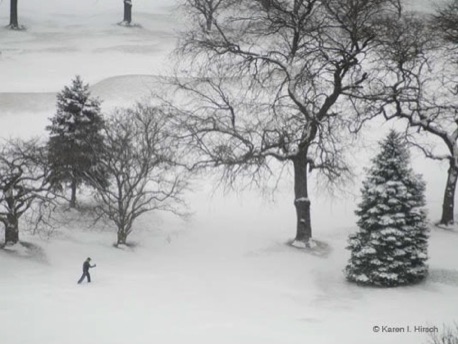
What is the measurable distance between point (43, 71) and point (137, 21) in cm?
1903

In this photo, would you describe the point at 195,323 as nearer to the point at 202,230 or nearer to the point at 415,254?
the point at 415,254

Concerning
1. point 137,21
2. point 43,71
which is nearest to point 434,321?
point 43,71

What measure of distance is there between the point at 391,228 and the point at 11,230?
1552cm

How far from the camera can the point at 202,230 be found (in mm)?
26234

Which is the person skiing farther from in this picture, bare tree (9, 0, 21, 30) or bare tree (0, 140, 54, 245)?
bare tree (9, 0, 21, 30)

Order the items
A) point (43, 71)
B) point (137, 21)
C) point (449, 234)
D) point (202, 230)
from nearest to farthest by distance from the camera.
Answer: point (449, 234)
point (202, 230)
point (43, 71)
point (137, 21)

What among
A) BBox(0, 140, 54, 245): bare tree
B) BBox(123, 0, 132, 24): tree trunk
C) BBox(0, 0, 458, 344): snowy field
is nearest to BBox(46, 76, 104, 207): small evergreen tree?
BBox(0, 140, 54, 245): bare tree

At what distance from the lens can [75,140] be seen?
24953 millimetres

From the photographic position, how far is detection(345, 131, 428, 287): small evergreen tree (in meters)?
18.3

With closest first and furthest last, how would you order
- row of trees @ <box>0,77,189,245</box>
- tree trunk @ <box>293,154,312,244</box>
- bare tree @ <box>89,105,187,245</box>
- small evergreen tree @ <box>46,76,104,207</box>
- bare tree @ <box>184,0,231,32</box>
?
bare tree @ <box>184,0,231,32</box> → row of trees @ <box>0,77,189,245</box> → bare tree @ <box>89,105,187,245</box> → small evergreen tree @ <box>46,76,104,207</box> → tree trunk @ <box>293,154,312,244</box>

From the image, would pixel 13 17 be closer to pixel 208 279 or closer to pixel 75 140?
pixel 75 140

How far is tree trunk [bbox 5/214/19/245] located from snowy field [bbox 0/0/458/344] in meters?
0.63

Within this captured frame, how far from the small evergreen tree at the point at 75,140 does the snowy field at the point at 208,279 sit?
10.1 ft

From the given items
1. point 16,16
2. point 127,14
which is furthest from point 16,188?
point 127,14
